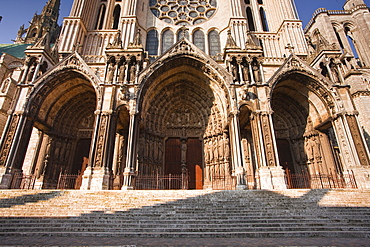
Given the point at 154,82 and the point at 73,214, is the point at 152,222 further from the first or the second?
the point at 154,82

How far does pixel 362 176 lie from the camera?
959 centimetres

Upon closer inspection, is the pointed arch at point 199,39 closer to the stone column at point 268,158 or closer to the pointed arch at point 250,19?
the pointed arch at point 250,19

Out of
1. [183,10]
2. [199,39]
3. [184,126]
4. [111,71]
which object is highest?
[183,10]

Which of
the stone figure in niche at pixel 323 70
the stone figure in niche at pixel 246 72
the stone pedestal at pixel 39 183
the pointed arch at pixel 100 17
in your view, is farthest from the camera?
the pointed arch at pixel 100 17

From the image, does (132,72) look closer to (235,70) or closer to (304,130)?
(235,70)

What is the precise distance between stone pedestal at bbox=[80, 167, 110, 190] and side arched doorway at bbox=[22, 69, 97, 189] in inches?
114

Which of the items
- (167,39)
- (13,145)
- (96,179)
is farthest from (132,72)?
(13,145)

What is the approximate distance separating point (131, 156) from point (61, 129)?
6179 millimetres

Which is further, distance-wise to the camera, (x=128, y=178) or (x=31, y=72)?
(x=31, y=72)

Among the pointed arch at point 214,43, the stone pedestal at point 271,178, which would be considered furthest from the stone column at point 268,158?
the pointed arch at point 214,43

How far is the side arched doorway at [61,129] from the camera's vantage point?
38.9 ft

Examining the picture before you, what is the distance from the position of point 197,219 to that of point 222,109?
7806 mm

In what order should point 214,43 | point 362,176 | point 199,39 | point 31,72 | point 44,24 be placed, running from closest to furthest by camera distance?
point 362,176, point 31,72, point 214,43, point 199,39, point 44,24

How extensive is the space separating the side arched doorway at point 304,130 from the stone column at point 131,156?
8.46 m
